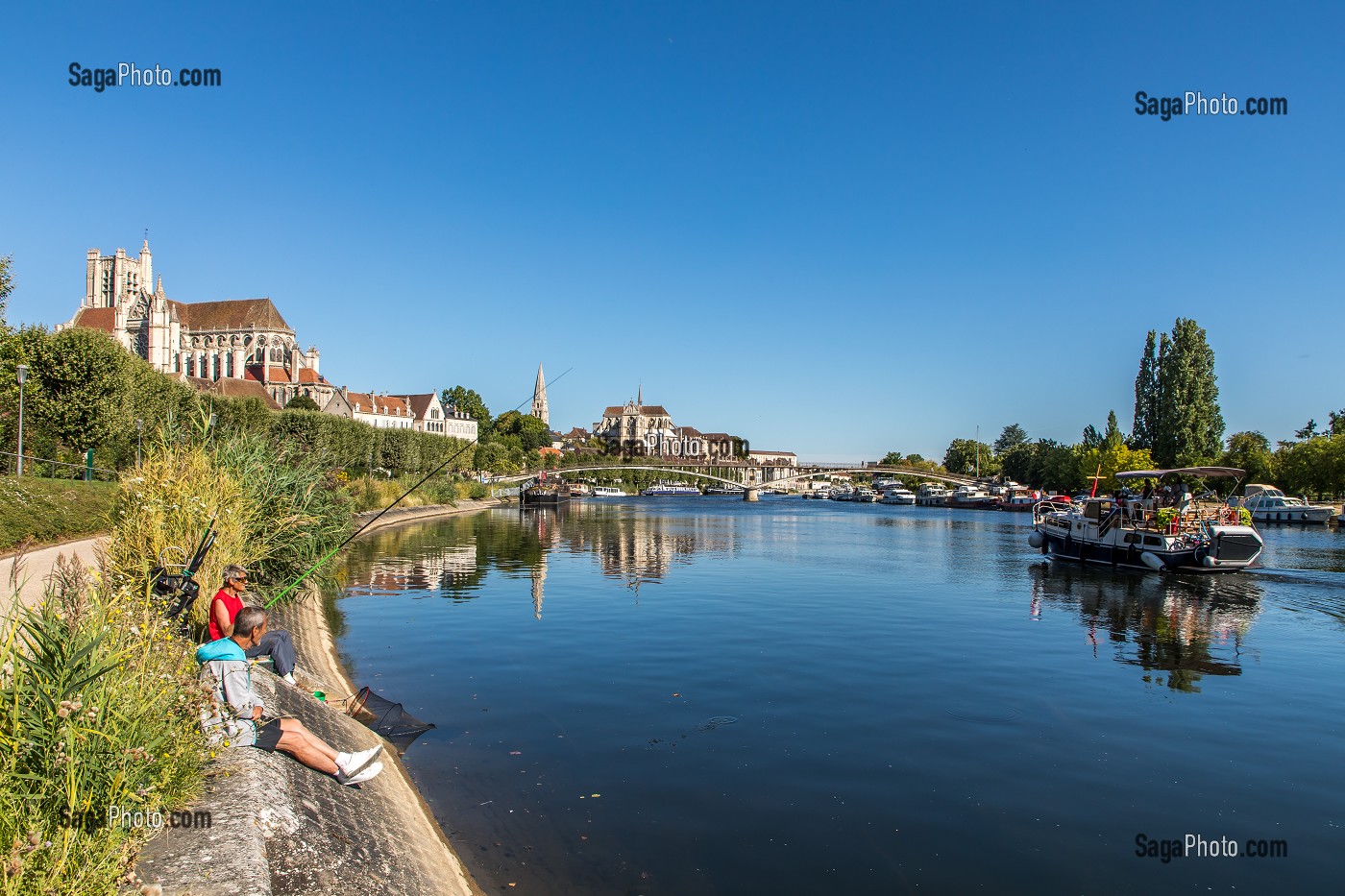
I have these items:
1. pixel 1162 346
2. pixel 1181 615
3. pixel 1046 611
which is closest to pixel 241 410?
pixel 1046 611

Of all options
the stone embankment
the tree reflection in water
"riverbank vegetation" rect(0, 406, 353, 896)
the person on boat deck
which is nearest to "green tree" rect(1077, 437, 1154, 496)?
the tree reflection in water

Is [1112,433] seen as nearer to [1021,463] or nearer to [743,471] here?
[1021,463]

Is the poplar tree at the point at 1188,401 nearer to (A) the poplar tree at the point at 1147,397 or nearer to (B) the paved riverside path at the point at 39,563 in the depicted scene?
(A) the poplar tree at the point at 1147,397

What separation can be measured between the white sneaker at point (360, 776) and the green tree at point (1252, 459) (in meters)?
93.6

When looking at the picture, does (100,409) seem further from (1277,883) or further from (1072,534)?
(1072,534)

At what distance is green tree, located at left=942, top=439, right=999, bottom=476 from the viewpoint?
170 metres

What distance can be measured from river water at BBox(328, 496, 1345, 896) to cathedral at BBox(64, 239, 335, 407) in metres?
110

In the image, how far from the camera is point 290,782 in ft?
23.5

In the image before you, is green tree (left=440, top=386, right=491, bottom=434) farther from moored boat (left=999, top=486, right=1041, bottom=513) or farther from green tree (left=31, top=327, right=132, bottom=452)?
green tree (left=31, top=327, right=132, bottom=452)

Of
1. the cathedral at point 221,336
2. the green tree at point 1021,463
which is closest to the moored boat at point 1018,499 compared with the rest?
the green tree at point 1021,463

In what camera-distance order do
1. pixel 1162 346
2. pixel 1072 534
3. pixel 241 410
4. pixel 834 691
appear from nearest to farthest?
pixel 834 691, pixel 1072 534, pixel 241 410, pixel 1162 346

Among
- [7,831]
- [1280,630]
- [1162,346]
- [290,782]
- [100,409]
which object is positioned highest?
[1162,346]

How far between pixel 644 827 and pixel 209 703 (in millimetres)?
4581

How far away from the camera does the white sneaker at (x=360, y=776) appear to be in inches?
320
